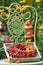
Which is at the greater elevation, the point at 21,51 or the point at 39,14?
the point at 21,51

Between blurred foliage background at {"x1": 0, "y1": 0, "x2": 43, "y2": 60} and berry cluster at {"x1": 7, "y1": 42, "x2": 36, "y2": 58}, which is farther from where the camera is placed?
blurred foliage background at {"x1": 0, "y1": 0, "x2": 43, "y2": 60}

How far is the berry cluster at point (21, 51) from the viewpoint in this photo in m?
4.22

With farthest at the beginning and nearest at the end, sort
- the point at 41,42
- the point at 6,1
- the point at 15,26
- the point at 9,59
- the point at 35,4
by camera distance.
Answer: the point at 6,1
the point at 35,4
the point at 41,42
the point at 15,26
the point at 9,59

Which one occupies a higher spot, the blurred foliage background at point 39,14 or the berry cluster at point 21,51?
the berry cluster at point 21,51

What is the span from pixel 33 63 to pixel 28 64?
6 centimetres

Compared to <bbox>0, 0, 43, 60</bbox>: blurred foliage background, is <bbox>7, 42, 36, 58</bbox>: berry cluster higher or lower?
higher

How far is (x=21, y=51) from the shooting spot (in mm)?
4238

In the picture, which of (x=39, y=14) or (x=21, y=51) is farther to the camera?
(x=39, y=14)

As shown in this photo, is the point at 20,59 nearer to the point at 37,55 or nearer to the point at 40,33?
the point at 37,55

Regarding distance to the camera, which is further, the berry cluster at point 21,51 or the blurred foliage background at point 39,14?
the blurred foliage background at point 39,14

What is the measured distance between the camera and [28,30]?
513 cm

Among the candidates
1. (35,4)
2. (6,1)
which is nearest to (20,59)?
(35,4)

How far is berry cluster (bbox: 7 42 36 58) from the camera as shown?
4219 mm

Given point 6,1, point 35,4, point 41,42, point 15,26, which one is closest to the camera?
point 15,26
